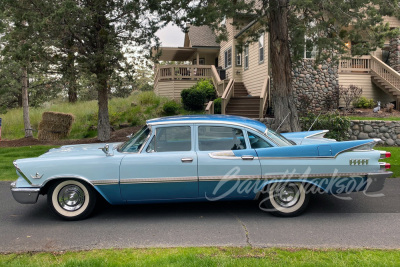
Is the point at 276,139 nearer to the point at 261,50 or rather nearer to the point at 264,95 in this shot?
the point at 264,95

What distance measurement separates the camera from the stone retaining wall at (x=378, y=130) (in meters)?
13.0

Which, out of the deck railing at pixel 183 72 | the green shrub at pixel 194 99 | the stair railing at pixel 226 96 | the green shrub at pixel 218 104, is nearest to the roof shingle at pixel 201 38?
the deck railing at pixel 183 72

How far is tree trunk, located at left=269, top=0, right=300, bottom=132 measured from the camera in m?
11.1

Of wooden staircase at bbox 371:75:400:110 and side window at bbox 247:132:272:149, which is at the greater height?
wooden staircase at bbox 371:75:400:110

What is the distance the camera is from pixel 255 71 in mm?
19594

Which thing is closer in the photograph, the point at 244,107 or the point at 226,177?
the point at 226,177

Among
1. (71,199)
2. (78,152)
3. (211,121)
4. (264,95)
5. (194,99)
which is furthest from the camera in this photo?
(194,99)

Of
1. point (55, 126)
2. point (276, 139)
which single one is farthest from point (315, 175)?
point (55, 126)

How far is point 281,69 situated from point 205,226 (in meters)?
7.64

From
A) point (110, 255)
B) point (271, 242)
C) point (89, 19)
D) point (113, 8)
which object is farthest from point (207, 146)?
point (113, 8)

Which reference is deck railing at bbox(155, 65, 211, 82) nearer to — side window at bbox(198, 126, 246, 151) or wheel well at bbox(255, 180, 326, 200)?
side window at bbox(198, 126, 246, 151)

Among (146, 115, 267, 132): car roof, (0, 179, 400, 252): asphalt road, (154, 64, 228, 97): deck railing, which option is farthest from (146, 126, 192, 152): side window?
(154, 64, 228, 97): deck railing

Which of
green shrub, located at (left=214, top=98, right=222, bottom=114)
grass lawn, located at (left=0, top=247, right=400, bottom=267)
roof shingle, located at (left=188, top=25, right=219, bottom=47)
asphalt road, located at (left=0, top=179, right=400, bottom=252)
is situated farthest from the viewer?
roof shingle, located at (left=188, top=25, right=219, bottom=47)

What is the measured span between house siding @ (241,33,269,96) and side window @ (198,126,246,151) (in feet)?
43.2
